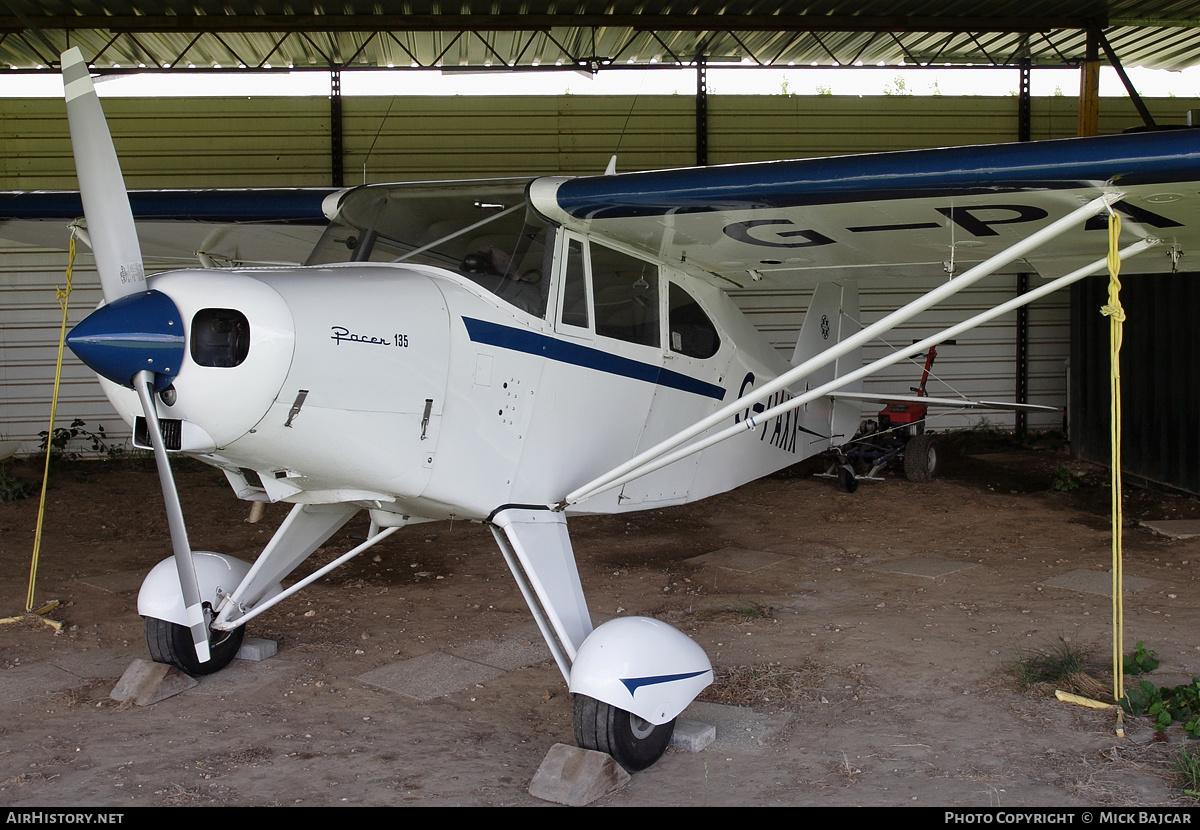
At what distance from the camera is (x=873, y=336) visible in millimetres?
3904

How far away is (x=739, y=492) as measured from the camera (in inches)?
404

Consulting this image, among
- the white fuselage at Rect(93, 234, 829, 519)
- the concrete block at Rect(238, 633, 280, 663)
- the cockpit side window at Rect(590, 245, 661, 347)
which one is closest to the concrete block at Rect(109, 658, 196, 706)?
the concrete block at Rect(238, 633, 280, 663)

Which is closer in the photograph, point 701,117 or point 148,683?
point 148,683

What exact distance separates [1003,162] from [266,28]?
32.0 ft

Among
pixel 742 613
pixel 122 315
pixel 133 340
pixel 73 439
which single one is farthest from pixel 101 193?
pixel 73 439

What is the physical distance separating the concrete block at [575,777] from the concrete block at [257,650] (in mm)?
2155

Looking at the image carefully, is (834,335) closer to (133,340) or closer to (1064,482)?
(1064,482)

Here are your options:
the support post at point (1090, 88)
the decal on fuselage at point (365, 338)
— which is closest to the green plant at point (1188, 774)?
the decal on fuselage at point (365, 338)

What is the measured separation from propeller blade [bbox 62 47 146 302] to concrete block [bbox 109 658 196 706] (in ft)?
6.70

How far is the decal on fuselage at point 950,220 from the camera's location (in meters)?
4.17

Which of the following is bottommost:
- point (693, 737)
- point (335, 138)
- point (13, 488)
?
point (693, 737)

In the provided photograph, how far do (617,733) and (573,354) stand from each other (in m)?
1.78

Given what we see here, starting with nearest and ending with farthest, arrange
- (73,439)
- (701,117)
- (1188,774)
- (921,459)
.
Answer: (1188,774) < (921,459) < (73,439) < (701,117)

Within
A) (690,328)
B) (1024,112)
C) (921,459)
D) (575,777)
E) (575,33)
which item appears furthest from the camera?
(1024,112)
